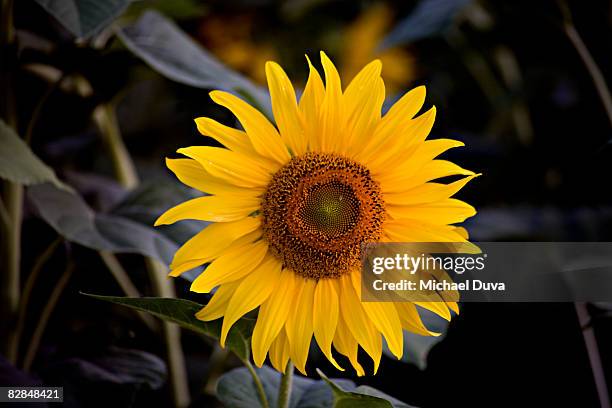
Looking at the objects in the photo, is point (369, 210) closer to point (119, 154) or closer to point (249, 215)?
point (249, 215)

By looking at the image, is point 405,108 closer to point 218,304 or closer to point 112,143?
point 218,304

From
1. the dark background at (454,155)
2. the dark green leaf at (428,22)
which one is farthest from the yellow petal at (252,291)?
the dark green leaf at (428,22)

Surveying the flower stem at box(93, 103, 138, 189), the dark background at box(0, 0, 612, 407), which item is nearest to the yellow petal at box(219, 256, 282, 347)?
the dark background at box(0, 0, 612, 407)

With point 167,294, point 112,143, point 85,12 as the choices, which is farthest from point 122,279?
point 85,12

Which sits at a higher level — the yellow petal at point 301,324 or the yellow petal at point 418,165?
the yellow petal at point 418,165

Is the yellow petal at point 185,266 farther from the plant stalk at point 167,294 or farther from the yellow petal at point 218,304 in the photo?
the plant stalk at point 167,294

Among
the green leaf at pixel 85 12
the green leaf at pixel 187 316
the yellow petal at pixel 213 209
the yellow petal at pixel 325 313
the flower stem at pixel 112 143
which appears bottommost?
the green leaf at pixel 187 316
